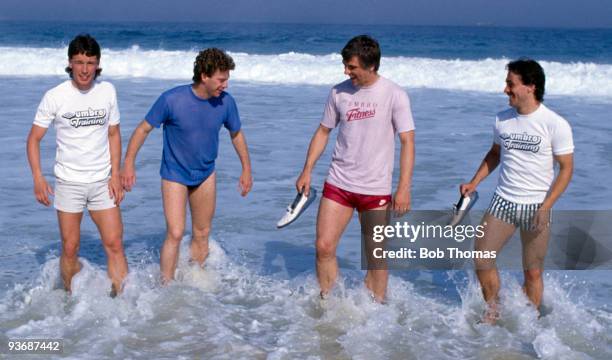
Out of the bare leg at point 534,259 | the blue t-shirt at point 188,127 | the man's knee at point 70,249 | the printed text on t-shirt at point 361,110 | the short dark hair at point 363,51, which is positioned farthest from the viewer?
the blue t-shirt at point 188,127

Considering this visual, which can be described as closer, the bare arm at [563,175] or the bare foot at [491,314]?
the bare arm at [563,175]

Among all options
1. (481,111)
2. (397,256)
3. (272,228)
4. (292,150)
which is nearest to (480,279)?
(397,256)

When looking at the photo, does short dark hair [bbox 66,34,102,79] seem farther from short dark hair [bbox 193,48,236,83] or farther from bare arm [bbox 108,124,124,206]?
short dark hair [bbox 193,48,236,83]

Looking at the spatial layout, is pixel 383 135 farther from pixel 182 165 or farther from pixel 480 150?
pixel 480 150

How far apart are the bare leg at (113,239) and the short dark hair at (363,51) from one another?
6.57 feet

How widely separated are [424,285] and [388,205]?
1.46 meters

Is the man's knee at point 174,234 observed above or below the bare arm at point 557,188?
below

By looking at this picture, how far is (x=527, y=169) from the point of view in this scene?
508 centimetres

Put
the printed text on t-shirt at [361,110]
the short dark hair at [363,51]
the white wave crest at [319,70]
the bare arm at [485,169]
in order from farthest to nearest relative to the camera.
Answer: the white wave crest at [319,70] < the bare arm at [485,169] < the printed text on t-shirt at [361,110] < the short dark hair at [363,51]

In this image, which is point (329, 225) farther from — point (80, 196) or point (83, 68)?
point (83, 68)

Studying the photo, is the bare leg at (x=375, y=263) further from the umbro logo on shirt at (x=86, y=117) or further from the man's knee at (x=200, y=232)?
the umbro logo on shirt at (x=86, y=117)

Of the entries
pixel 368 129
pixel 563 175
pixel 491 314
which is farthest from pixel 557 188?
pixel 368 129

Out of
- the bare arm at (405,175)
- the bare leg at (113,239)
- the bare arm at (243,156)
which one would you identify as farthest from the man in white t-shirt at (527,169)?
the bare leg at (113,239)

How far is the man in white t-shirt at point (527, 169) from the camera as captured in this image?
4.95m
